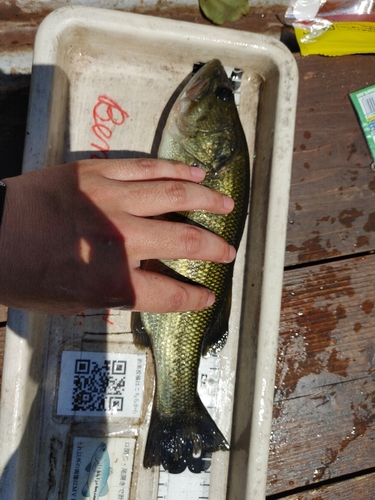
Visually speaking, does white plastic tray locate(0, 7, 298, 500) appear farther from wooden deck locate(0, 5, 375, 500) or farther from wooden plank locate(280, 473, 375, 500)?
wooden plank locate(280, 473, 375, 500)

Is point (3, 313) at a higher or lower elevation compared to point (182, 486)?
higher

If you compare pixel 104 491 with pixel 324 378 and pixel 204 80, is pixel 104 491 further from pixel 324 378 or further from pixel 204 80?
pixel 204 80

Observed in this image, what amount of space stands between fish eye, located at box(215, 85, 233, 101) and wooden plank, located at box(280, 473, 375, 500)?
158cm

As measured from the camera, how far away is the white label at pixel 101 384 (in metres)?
1.55

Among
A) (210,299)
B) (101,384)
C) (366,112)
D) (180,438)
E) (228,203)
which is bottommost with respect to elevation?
(180,438)

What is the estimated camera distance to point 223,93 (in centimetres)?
149

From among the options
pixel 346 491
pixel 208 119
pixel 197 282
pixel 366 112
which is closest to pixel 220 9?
pixel 208 119

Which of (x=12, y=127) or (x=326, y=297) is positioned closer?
(x=12, y=127)

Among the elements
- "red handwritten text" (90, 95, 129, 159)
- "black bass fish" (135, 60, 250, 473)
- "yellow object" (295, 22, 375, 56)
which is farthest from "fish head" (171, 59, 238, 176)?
"yellow object" (295, 22, 375, 56)

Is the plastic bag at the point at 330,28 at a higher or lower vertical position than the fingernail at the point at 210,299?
higher

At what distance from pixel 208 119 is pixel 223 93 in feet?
0.36

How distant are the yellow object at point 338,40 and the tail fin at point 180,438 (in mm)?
1500

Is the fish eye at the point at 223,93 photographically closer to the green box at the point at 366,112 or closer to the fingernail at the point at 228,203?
the fingernail at the point at 228,203

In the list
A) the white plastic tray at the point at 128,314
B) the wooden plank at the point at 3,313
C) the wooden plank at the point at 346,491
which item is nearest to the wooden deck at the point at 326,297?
the wooden plank at the point at 346,491
